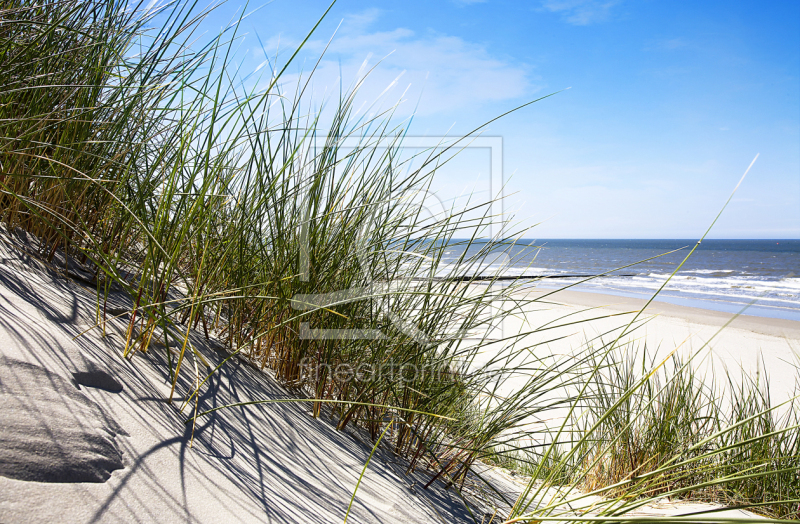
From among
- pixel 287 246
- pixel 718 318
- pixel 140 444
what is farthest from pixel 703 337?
pixel 140 444

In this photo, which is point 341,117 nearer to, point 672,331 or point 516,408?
point 516,408

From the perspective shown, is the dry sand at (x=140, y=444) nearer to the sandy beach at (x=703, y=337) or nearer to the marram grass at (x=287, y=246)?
the marram grass at (x=287, y=246)

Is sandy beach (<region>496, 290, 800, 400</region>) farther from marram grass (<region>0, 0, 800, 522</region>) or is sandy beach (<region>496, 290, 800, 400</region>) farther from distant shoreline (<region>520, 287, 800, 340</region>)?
marram grass (<region>0, 0, 800, 522</region>)

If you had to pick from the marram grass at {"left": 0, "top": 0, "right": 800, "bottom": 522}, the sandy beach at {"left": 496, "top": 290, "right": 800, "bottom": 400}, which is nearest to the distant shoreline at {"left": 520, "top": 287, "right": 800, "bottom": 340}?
the sandy beach at {"left": 496, "top": 290, "right": 800, "bottom": 400}

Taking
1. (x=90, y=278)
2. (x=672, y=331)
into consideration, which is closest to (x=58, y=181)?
(x=90, y=278)

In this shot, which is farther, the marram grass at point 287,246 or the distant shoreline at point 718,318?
the distant shoreline at point 718,318

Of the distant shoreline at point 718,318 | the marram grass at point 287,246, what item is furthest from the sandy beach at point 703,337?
the marram grass at point 287,246

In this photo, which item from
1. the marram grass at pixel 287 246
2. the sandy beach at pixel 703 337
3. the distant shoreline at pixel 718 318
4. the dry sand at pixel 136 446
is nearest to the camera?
the dry sand at pixel 136 446

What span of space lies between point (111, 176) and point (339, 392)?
86cm

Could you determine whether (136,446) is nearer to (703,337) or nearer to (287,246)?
(287,246)

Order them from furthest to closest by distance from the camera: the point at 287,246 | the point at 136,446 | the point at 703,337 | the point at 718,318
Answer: the point at 718,318 < the point at 703,337 < the point at 287,246 < the point at 136,446

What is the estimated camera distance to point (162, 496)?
607mm

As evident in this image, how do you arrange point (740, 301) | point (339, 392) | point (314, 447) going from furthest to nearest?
point (740, 301), point (339, 392), point (314, 447)

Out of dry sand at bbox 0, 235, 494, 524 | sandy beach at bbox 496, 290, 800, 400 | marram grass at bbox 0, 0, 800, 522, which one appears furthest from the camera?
sandy beach at bbox 496, 290, 800, 400
